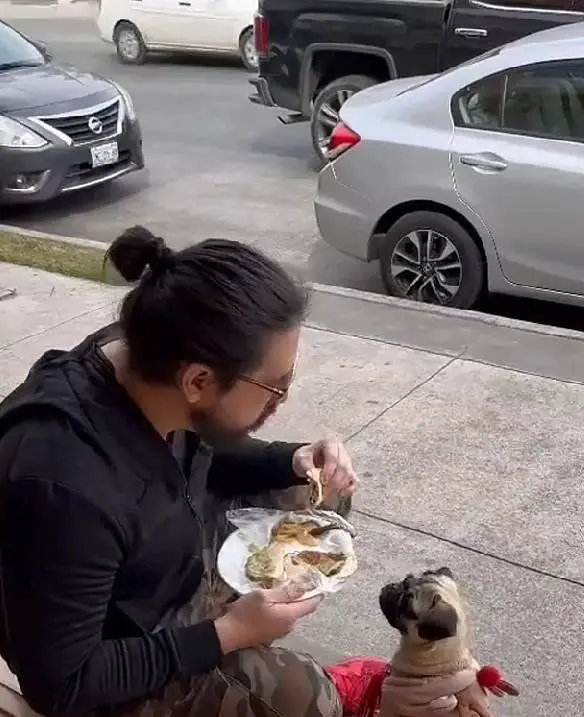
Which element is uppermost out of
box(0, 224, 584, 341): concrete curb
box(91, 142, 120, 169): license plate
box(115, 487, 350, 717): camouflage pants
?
box(115, 487, 350, 717): camouflage pants

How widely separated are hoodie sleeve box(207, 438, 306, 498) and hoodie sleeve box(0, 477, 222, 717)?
2.13ft

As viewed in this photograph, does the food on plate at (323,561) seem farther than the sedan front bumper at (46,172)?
No

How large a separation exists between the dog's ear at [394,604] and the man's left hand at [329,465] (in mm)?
299

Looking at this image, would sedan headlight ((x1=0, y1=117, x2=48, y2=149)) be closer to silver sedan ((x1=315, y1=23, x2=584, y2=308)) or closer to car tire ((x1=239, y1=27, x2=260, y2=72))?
silver sedan ((x1=315, y1=23, x2=584, y2=308))

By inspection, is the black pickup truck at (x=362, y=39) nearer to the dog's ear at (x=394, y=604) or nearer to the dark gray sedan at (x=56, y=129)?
the dark gray sedan at (x=56, y=129)

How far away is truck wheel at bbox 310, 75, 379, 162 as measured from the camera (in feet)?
30.6

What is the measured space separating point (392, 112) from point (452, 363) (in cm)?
165

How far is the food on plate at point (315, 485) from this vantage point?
257cm

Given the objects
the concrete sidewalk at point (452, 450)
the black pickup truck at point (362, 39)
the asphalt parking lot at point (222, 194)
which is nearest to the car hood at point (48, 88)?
the asphalt parking lot at point (222, 194)

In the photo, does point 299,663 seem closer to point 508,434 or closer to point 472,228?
point 508,434

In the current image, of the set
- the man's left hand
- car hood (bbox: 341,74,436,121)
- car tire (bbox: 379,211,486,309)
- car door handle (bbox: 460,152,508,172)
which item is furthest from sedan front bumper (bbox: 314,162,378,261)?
the man's left hand

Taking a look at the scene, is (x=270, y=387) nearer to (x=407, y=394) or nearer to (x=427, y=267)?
(x=407, y=394)

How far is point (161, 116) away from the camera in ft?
41.2

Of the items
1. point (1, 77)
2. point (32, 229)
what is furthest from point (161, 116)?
point (32, 229)
